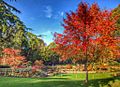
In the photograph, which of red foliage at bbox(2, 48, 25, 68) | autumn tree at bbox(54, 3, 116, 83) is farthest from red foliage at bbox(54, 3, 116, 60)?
red foliage at bbox(2, 48, 25, 68)

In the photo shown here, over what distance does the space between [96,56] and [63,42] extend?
10.3ft

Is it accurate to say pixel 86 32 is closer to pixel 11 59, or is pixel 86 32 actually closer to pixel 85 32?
pixel 85 32

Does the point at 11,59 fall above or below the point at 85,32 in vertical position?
below

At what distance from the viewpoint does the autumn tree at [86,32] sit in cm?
1892

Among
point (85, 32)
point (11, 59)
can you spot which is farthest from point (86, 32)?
point (11, 59)

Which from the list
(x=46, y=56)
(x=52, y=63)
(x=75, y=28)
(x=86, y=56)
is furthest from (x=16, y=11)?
(x=52, y=63)

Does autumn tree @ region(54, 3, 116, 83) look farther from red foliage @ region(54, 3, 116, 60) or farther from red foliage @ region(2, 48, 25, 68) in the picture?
red foliage @ region(2, 48, 25, 68)

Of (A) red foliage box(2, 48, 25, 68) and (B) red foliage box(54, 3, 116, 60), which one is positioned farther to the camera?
(A) red foliage box(2, 48, 25, 68)

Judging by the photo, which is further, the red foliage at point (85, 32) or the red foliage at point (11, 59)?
the red foliage at point (11, 59)

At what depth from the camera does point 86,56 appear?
65.6 ft

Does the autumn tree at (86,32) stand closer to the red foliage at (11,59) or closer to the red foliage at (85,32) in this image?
the red foliage at (85,32)

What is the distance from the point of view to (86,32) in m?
19.0

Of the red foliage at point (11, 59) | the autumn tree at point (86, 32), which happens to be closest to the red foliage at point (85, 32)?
the autumn tree at point (86, 32)

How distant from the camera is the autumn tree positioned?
18.9 meters
